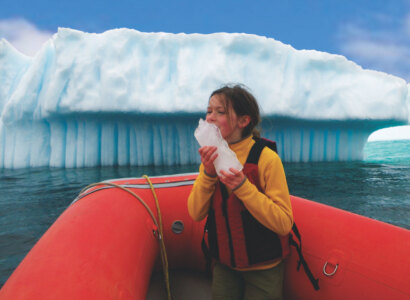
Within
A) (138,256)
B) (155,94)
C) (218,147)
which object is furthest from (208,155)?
(155,94)

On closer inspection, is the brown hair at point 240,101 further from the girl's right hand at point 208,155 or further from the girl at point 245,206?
the girl's right hand at point 208,155

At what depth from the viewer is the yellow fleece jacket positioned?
2.54ft

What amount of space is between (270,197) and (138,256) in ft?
1.70

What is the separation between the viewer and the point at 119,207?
1125mm

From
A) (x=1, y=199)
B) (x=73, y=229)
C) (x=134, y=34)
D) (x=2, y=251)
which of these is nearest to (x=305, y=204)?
(x=73, y=229)

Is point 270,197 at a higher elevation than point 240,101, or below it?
below

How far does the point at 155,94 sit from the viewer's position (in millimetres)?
7012

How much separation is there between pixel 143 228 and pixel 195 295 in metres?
0.47

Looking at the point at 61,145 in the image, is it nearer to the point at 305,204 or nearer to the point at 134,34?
the point at 134,34

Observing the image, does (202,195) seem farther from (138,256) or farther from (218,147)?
(138,256)

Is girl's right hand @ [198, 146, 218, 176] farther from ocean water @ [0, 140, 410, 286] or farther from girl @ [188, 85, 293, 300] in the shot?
ocean water @ [0, 140, 410, 286]

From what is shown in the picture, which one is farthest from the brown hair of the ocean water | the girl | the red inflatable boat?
the ocean water

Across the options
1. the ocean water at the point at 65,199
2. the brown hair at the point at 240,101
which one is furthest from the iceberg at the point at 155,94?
the brown hair at the point at 240,101

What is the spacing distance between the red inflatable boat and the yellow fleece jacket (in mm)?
274
